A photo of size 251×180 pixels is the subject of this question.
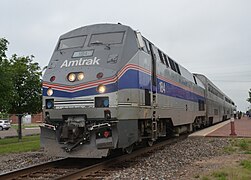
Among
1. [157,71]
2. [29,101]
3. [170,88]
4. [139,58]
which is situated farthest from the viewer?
[29,101]

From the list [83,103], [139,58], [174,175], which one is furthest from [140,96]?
[174,175]

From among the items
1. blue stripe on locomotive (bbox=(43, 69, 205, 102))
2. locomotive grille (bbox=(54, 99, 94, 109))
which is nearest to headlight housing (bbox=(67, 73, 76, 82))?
blue stripe on locomotive (bbox=(43, 69, 205, 102))

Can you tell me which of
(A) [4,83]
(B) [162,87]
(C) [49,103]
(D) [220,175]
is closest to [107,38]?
(C) [49,103]

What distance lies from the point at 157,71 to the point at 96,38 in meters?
3.06

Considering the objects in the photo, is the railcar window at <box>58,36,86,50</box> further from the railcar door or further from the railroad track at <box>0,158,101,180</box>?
the railroad track at <box>0,158,101,180</box>

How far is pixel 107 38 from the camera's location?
10289 millimetres

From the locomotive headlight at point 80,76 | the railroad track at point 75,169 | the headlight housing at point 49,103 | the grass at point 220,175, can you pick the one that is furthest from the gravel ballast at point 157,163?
the locomotive headlight at point 80,76

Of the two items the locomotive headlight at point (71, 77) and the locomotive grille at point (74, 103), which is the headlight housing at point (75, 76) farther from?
the locomotive grille at point (74, 103)

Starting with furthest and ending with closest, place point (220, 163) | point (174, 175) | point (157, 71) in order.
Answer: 1. point (157, 71)
2. point (220, 163)
3. point (174, 175)

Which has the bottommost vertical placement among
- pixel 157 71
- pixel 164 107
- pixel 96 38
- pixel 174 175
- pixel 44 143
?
pixel 174 175

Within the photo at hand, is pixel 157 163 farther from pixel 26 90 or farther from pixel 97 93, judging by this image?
pixel 26 90

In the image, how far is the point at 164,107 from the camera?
13.1m

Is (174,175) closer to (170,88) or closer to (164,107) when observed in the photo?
(164,107)

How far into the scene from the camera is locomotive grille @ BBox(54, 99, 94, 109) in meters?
8.96
